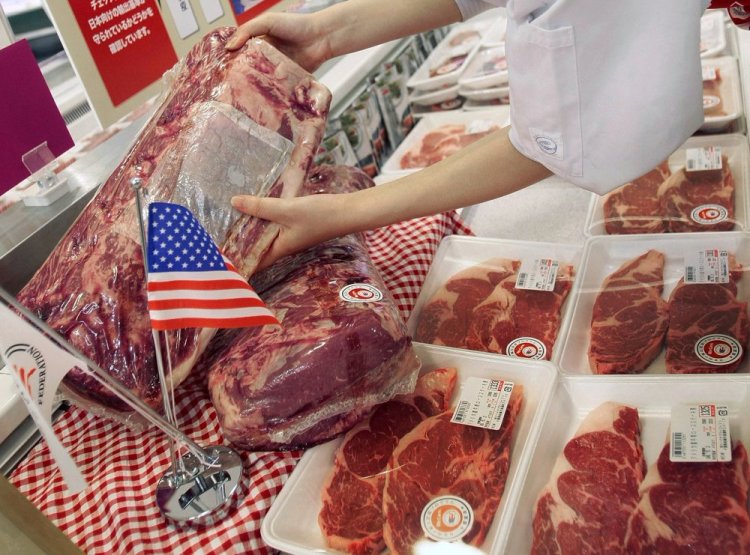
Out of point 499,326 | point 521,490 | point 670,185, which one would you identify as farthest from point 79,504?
point 670,185

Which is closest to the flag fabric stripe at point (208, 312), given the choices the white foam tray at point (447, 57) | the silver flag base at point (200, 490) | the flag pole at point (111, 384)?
the flag pole at point (111, 384)

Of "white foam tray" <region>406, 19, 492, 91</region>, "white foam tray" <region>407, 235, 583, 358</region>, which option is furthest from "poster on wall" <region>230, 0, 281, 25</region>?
"white foam tray" <region>407, 235, 583, 358</region>

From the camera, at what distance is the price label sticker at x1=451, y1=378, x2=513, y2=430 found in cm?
140

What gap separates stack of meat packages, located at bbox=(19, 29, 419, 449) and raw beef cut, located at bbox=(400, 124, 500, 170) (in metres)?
0.94

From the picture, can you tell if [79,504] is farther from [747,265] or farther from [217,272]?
[747,265]

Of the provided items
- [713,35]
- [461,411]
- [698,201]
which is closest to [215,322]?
[461,411]

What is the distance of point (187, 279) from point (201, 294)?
0.03 metres

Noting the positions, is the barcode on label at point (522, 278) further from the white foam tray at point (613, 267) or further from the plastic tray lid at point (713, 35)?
the plastic tray lid at point (713, 35)

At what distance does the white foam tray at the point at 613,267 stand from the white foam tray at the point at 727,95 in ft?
1.78

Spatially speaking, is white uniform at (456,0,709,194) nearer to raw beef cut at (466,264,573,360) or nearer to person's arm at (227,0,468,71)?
raw beef cut at (466,264,573,360)

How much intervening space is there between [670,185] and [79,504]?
1.70m

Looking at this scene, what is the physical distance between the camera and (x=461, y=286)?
1.81 meters

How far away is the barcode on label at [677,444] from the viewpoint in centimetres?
126

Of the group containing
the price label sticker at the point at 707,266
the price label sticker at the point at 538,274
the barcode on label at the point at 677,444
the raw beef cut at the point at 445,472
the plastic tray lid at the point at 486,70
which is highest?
the plastic tray lid at the point at 486,70
